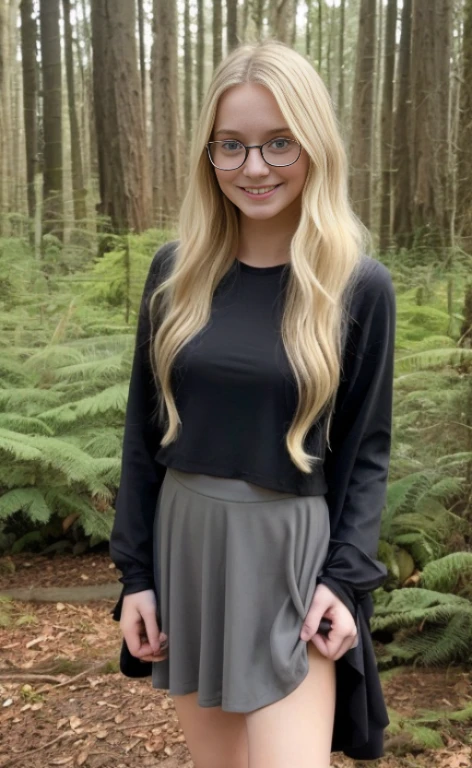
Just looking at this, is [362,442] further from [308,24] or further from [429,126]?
[429,126]

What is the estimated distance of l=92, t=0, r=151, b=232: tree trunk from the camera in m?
6.43

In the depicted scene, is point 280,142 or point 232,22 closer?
point 280,142

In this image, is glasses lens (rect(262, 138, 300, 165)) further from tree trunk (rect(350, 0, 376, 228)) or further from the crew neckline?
tree trunk (rect(350, 0, 376, 228))

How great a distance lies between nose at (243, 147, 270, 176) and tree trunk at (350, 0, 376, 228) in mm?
5864

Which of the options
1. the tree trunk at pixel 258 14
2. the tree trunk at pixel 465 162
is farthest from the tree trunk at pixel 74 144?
the tree trunk at pixel 465 162

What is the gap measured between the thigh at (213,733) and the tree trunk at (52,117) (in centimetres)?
551

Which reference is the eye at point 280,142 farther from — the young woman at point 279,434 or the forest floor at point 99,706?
the forest floor at point 99,706

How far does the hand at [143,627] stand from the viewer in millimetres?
1762

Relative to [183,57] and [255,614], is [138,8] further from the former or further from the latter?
[255,614]

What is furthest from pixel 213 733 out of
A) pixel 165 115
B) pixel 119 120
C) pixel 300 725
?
pixel 165 115

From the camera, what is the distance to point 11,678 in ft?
11.1

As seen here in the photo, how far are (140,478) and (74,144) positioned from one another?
5720 mm

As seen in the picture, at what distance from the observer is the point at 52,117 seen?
7.12 metres

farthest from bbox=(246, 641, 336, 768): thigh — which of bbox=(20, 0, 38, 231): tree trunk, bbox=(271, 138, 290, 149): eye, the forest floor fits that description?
bbox=(20, 0, 38, 231): tree trunk
